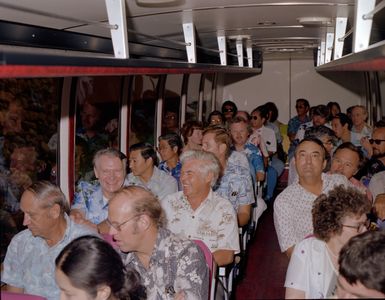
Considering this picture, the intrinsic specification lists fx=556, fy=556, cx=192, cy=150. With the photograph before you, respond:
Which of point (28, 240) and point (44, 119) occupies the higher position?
point (44, 119)

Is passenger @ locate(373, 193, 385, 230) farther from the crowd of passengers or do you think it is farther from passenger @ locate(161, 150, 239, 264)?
passenger @ locate(161, 150, 239, 264)

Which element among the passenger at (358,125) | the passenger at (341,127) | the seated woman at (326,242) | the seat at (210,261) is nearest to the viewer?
the seated woman at (326,242)

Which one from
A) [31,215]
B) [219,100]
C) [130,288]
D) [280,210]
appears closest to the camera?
[130,288]

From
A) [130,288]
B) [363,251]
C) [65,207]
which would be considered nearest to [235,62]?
[65,207]

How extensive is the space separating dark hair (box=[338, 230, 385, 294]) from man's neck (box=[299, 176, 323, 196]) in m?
1.91

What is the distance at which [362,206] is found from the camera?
267 centimetres

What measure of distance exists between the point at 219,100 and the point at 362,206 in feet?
32.0

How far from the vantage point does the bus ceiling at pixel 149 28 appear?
2.25 m

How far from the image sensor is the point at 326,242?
8.87ft

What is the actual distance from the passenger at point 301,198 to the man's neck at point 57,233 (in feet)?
4.68

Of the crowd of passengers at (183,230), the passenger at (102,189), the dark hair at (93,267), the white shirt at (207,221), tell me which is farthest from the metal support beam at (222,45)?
the dark hair at (93,267)

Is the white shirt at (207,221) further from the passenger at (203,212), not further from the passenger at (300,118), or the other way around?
the passenger at (300,118)

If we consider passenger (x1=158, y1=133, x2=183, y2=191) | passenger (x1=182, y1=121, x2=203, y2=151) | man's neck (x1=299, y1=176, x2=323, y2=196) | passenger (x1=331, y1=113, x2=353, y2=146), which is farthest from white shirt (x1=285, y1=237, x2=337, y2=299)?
passenger (x1=331, y1=113, x2=353, y2=146)

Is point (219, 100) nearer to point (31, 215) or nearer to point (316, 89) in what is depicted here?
point (316, 89)
